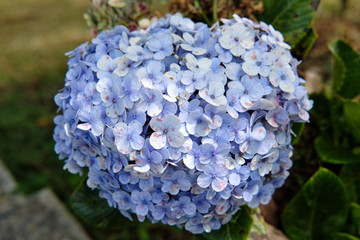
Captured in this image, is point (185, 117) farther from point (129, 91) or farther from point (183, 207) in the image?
point (183, 207)

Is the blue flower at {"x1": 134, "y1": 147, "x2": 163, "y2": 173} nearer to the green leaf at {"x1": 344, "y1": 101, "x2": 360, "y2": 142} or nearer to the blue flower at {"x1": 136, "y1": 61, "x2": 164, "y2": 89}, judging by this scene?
the blue flower at {"x1": 136, "y1": 61, "x2": 164, "y2": 89}

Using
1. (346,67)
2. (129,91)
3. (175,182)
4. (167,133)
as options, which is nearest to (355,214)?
(346,67)

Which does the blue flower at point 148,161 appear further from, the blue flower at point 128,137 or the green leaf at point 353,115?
the green leaf at point 353,115

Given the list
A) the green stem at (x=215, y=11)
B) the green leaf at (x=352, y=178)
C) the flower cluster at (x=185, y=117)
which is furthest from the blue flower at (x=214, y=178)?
the green leaf at (x=352, y=178)

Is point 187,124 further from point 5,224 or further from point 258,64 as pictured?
point 5,224

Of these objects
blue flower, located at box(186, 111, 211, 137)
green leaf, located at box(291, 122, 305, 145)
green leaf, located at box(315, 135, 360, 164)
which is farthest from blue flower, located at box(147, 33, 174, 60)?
green leaf, located at box(315, 135, 360, 164)
